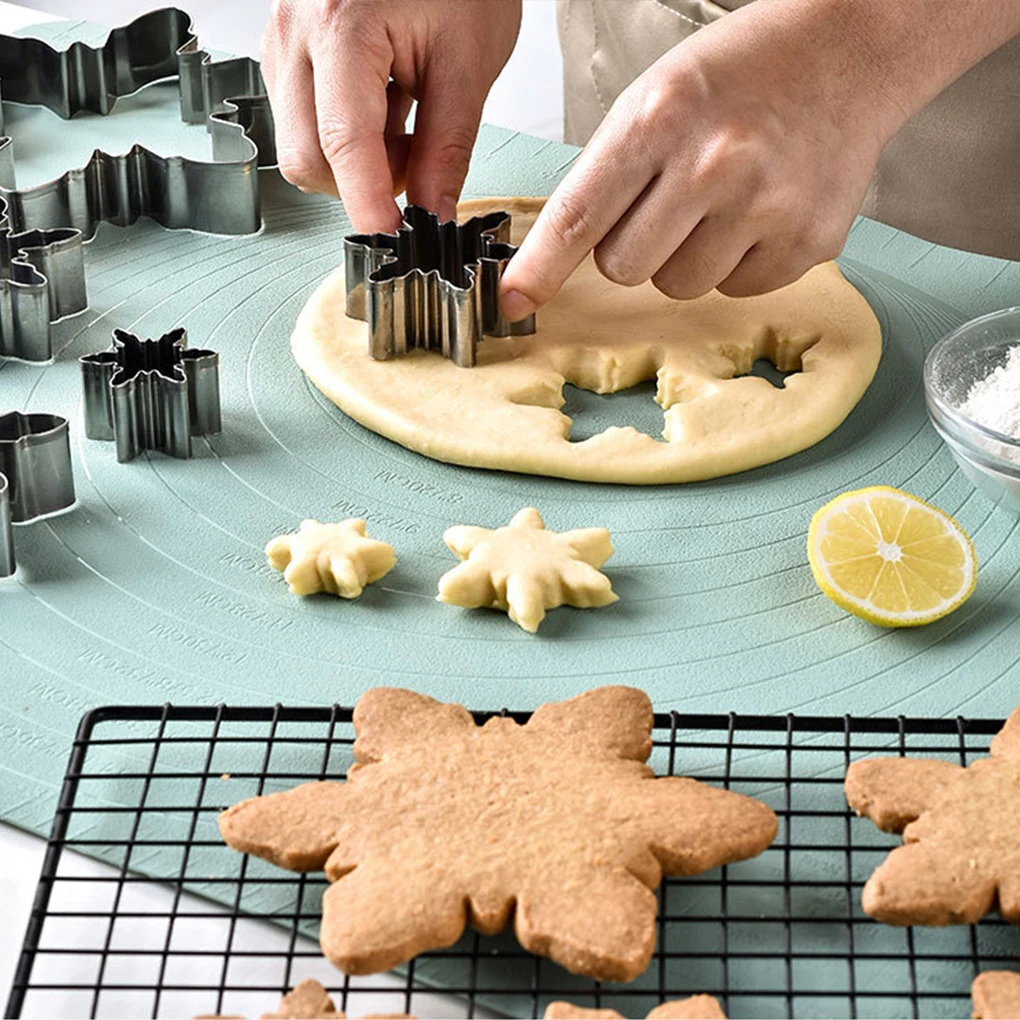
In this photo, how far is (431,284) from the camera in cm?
184

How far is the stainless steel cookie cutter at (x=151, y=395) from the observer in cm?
173

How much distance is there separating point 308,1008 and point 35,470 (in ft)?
2.64

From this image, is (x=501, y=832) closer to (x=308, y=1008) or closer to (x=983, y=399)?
(x=308, y=1008)

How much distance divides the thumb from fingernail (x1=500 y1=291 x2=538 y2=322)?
22cm

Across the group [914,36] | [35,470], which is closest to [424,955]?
[35,470]

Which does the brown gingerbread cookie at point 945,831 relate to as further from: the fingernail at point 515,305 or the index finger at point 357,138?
the index finger at point 357,138

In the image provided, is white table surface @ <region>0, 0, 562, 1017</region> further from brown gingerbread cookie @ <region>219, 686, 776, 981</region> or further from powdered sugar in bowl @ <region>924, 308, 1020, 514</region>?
powdered sugar in bowl @ <region>924, 308, 1020, 514</region>

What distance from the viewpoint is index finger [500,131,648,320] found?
1.72 m

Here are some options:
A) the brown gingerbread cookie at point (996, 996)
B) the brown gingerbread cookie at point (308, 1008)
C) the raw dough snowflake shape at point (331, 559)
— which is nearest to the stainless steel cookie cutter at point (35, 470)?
the raw dough snowflake shape at point (331, 559)

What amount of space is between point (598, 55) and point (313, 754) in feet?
4.87

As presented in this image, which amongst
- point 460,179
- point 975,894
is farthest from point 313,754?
point 460,179

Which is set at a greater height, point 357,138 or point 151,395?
point 357,138

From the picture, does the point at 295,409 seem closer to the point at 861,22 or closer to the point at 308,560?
the point at 308,560

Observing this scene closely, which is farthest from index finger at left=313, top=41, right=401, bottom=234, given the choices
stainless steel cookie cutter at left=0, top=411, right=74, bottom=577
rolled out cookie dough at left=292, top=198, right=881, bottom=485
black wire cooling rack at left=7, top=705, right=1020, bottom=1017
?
black wire cooling rack at left=7, top=705, right=1020, bottom=1017
